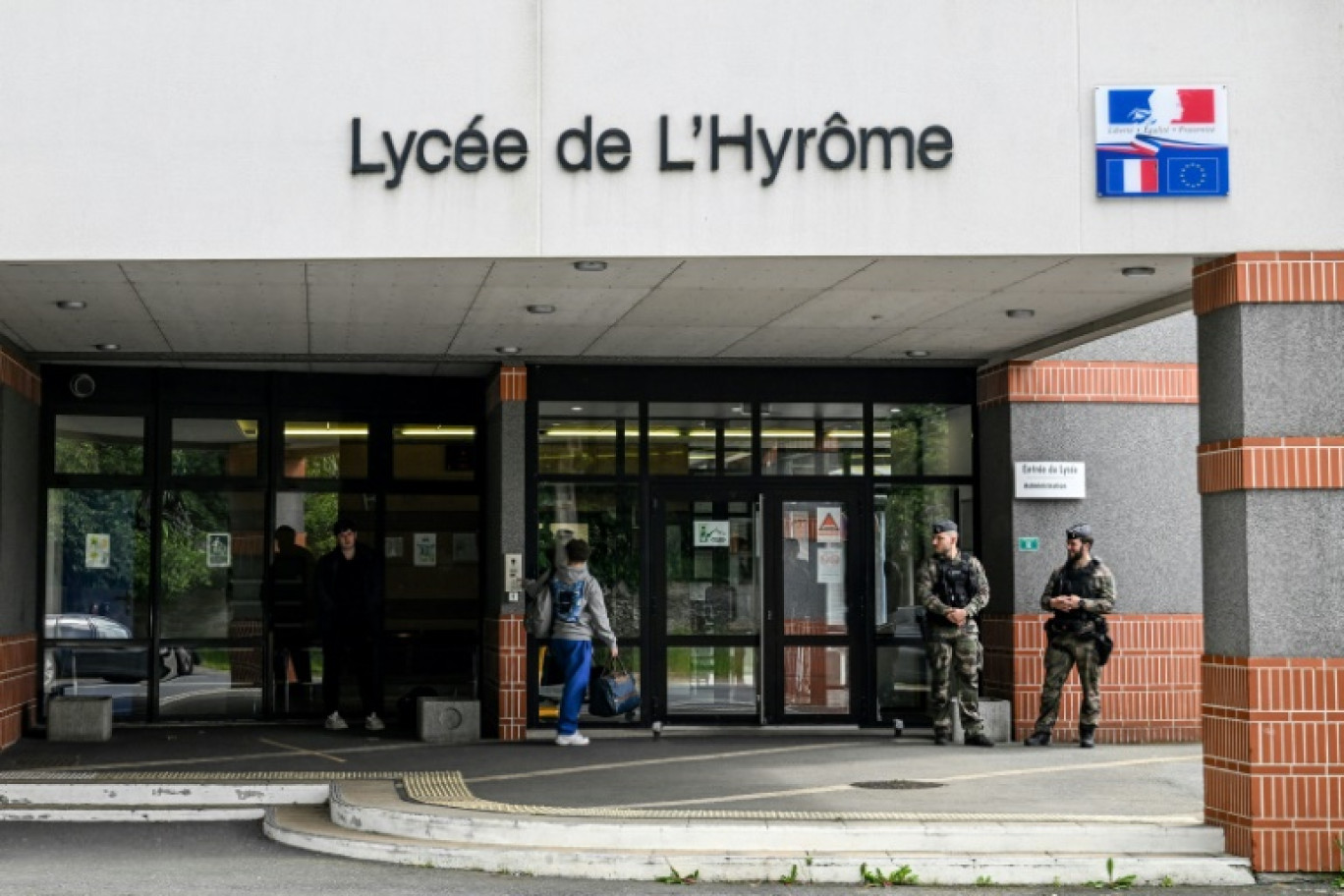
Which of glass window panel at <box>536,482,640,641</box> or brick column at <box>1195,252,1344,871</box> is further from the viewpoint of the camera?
glass window panel at <box>536,482,640,641</box>

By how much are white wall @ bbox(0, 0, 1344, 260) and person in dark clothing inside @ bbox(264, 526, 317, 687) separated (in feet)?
23.3

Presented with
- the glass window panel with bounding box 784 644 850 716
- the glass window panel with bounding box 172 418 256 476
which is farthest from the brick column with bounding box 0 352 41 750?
the glass window panel with bounding box 784 644 850 716

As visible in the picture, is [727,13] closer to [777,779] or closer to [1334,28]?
[1334,28]

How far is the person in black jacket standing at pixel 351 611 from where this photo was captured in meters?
16.2

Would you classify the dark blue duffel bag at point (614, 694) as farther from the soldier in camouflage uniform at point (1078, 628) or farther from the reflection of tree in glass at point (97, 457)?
the reflection of tree in glass at point (97, 457)

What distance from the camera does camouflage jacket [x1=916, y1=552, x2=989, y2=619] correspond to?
1462cm

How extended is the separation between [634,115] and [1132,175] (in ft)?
9.94

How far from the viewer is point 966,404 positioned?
53.2 feet

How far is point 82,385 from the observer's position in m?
16.3

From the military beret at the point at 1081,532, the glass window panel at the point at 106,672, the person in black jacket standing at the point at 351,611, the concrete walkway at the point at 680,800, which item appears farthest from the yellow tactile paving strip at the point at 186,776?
the military beret at the point at 1081,532

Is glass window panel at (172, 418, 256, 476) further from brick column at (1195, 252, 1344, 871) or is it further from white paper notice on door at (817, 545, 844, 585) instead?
brick column at (1195, 252, 1344, 871)

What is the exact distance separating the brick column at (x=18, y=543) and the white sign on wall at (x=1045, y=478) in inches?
347

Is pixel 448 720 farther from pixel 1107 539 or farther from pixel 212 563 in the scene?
pixel 1107 539

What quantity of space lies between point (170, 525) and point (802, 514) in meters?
6.19
